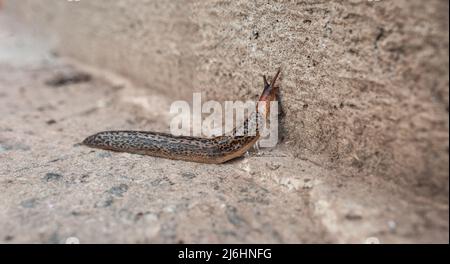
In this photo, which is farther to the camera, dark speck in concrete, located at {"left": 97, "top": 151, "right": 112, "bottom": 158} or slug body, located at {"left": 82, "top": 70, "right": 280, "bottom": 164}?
dark speck in concrete, located at {"left": 97, "top": 151, "right": 112, "bottom": 158}

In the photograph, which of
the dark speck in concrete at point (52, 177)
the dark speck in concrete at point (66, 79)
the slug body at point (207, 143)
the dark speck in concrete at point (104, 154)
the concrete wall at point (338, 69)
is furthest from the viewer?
the dark speck in concrete at point (66, 79)

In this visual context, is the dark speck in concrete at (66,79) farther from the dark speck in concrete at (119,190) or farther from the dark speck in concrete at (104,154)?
the dark speck in concrete at (119,190)

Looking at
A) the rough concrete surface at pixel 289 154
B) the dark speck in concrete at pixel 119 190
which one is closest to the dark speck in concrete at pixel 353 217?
the rough concrete surface at pixel 289 154

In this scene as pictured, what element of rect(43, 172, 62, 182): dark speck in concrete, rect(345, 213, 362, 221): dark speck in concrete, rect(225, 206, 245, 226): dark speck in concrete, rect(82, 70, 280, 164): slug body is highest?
rect(82, 70, 280, 164): slug body

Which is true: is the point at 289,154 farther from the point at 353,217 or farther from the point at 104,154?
the point at 104,154

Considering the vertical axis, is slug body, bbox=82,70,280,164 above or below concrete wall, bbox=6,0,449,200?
below

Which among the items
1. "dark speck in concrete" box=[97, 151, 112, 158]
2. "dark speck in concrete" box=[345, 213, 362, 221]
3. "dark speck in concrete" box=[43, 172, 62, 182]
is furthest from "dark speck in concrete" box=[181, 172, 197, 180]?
"dark speck in concrete" box=[345, 213, 362, 221]

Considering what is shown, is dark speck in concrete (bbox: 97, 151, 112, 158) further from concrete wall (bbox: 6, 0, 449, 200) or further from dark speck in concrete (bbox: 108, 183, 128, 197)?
concrete wall (bbox: 6, 0, 449, 200)
